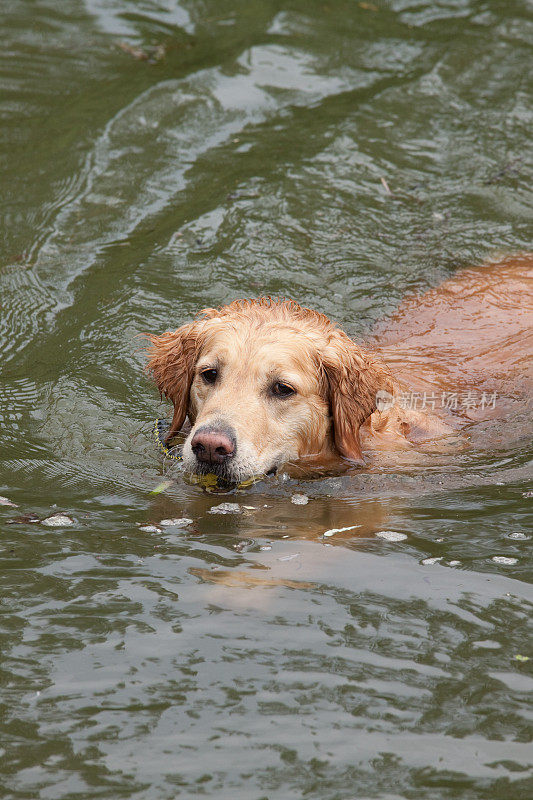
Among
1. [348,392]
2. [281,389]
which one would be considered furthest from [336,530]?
[348,392]

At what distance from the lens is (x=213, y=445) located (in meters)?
6.17

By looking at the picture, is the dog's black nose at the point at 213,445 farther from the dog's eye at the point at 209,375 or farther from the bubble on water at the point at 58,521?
the bubble on water at the point at 58,521

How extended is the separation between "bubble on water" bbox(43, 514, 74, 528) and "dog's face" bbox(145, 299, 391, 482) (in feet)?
2.80

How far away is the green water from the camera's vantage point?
4238mm

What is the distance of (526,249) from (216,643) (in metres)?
6.47

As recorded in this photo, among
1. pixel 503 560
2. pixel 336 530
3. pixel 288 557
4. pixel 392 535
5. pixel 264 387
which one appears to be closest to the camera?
pixel 503 560

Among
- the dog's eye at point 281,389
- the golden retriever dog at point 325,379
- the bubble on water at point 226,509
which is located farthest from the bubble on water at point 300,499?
the dog's eye at point 281,389

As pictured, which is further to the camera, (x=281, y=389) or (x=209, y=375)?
(x=209, y=375)

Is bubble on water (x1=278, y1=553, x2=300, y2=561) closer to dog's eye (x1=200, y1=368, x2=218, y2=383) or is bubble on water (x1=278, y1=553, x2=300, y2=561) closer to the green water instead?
the green water

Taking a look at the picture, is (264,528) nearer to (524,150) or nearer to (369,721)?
(369,721)

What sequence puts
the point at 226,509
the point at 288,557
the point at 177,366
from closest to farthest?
the point at 288,557
the point at 226,509
the point at 177,366

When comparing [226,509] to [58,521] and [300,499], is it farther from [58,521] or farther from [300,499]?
[58,521]

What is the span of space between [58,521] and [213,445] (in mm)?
1065

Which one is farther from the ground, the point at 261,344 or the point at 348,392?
the point at 261,344
